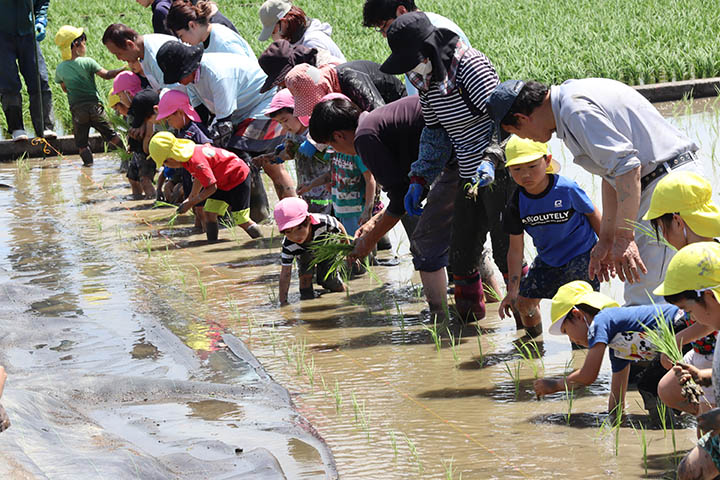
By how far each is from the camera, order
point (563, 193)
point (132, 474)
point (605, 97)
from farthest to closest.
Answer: point (563, 193) < point (605, 97) < point (132, 474)

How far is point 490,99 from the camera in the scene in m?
4.11

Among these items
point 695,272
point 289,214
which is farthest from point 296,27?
point 695,272

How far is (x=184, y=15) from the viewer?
8.04m

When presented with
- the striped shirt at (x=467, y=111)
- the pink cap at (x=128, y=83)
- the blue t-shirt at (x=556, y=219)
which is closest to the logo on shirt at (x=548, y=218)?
the blue t-shirt at (x=556, y=219)

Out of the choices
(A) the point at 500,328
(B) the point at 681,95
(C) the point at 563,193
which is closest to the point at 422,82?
(C) the point at 563,193

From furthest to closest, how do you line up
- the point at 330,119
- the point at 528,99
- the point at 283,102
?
the point at 283,102
the point at 330,119
the point at 528,99

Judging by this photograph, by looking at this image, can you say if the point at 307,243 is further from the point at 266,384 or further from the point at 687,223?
the point at 687,223

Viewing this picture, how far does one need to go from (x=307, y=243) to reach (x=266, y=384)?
169 centimetres

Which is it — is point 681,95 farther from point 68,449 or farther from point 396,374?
point 68,449

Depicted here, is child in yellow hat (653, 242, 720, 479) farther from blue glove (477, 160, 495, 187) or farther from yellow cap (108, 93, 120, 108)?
yellow cap (108, 93, 120, 108)

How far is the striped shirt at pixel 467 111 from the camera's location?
5062mm

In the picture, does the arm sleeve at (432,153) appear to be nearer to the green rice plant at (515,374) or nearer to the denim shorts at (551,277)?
the denim shorts at (551,277)

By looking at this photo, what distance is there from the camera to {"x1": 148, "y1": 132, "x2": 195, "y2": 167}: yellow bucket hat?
745 centimetres

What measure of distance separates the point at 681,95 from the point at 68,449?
923cm
